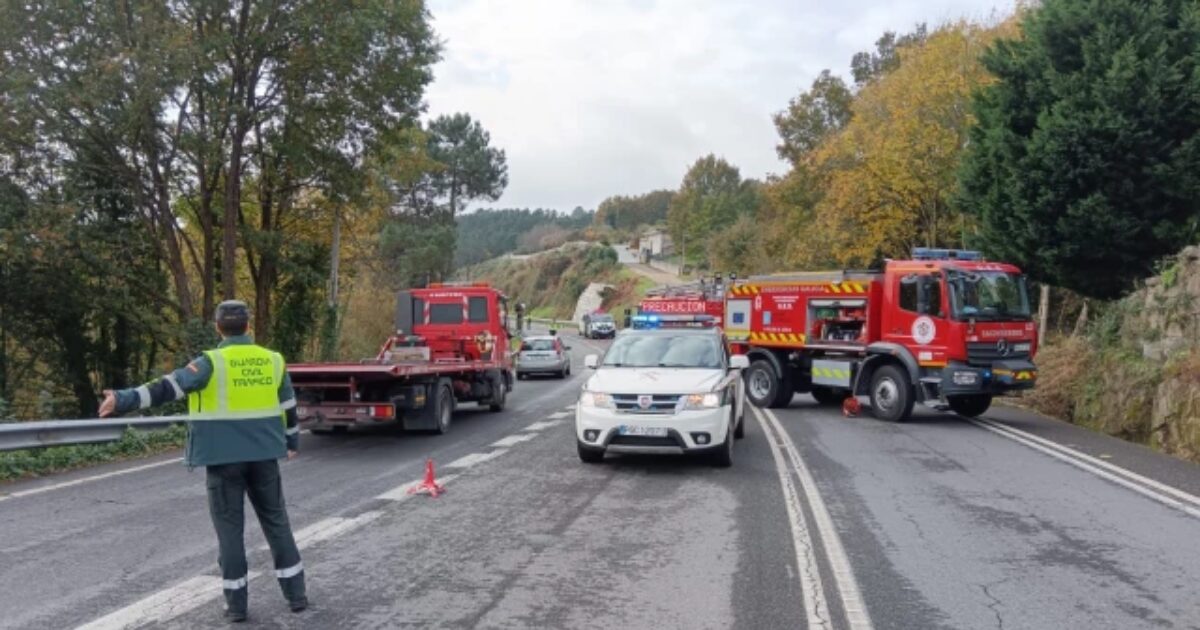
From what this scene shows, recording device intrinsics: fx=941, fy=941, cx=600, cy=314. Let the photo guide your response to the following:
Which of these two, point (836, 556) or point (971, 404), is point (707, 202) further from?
point (836, 556)

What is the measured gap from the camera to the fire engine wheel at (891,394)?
16625 millimetres

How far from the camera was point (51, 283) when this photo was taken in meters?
21.2

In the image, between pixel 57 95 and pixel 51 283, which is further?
pixel 51 283

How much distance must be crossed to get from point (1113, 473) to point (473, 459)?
7.68 m

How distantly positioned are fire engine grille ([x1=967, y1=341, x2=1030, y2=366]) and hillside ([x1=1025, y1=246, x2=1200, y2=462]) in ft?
6.17

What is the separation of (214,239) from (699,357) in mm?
19599

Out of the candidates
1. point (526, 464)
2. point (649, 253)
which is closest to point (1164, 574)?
point (526, 464)

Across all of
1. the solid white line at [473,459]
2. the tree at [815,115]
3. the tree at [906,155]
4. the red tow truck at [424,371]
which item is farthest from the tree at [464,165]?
the solid white line at [473,459]

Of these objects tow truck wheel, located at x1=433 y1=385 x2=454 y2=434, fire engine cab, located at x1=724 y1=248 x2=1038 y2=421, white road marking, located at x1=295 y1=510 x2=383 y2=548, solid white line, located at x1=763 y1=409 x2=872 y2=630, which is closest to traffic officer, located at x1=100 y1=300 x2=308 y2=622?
white road marking, located at x1=295 y1=510 x2=383 y2=548

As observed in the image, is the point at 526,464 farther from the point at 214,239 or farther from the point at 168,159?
the point at 214,239

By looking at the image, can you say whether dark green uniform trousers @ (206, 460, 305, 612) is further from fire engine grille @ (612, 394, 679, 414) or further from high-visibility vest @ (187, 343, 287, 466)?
fire engine grille @ (612, 394, 679, 414)

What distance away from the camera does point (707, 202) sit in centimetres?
9562

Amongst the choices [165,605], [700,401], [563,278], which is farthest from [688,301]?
[563,278]

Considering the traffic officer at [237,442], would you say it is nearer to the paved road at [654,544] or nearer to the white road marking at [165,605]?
the paved road at [654,544]
